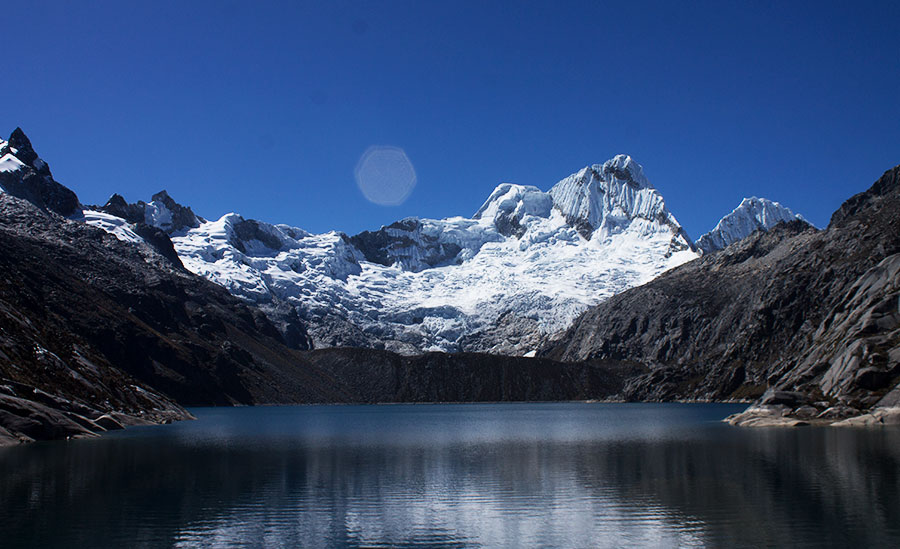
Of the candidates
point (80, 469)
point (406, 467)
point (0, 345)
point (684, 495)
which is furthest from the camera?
point (0, 345)

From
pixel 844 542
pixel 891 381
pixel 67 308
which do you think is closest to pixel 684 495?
pixel 844 542

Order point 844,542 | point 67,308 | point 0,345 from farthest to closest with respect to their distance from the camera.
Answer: point 67,308, point 0,345, point 844,542

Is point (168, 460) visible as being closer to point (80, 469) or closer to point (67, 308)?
point (80, 469)

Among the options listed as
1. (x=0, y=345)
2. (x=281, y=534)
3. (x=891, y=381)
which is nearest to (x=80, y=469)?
(x=281, y=534)

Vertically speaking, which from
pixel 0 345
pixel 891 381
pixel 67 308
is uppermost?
pixel 67 308

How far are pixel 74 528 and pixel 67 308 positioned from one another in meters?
178

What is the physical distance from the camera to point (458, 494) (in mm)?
51812

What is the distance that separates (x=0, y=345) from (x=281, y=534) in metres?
83.5

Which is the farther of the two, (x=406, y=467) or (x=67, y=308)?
(x=67, y=308)

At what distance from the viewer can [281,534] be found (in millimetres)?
38656

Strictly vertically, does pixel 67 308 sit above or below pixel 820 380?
above

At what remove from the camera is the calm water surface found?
37.5m

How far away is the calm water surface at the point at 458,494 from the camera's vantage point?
37.5m

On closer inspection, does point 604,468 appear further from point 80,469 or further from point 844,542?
point 80,469
